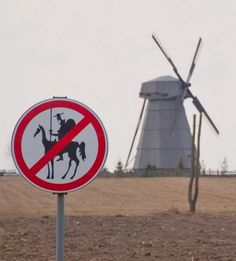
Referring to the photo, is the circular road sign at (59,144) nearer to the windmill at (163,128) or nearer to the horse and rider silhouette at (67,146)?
the horse and rider silhouette at (67,146)

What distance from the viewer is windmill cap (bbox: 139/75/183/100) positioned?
90.0 meters

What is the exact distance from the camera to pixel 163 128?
303 ft

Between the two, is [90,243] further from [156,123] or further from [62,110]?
[156,123]

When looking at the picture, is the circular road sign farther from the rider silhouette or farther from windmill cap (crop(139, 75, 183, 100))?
windmill cap (crop(139, 75, 183, 100))

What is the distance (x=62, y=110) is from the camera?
534cm

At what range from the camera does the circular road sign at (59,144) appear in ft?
17.2

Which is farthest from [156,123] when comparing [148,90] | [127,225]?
[127,225]

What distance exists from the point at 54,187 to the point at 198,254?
8.19 metres

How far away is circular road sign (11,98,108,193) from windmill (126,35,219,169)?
8490 cm

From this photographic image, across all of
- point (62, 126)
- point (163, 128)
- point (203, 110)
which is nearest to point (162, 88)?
point (163, 128)

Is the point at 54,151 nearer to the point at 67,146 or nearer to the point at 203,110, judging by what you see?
the point at 67,146

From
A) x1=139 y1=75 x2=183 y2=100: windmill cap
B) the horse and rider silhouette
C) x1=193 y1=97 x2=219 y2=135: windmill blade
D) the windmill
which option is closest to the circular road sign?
the horse and rider silhouette

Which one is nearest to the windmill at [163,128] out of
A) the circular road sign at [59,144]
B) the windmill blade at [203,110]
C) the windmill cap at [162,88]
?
the windmill cap at [162,88]

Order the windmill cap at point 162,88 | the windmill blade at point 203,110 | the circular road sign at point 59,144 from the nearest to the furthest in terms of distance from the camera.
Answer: the circular road sign at point 59,144 < the windmill blade at point 203,110 < the windmill cap at point 162,88
